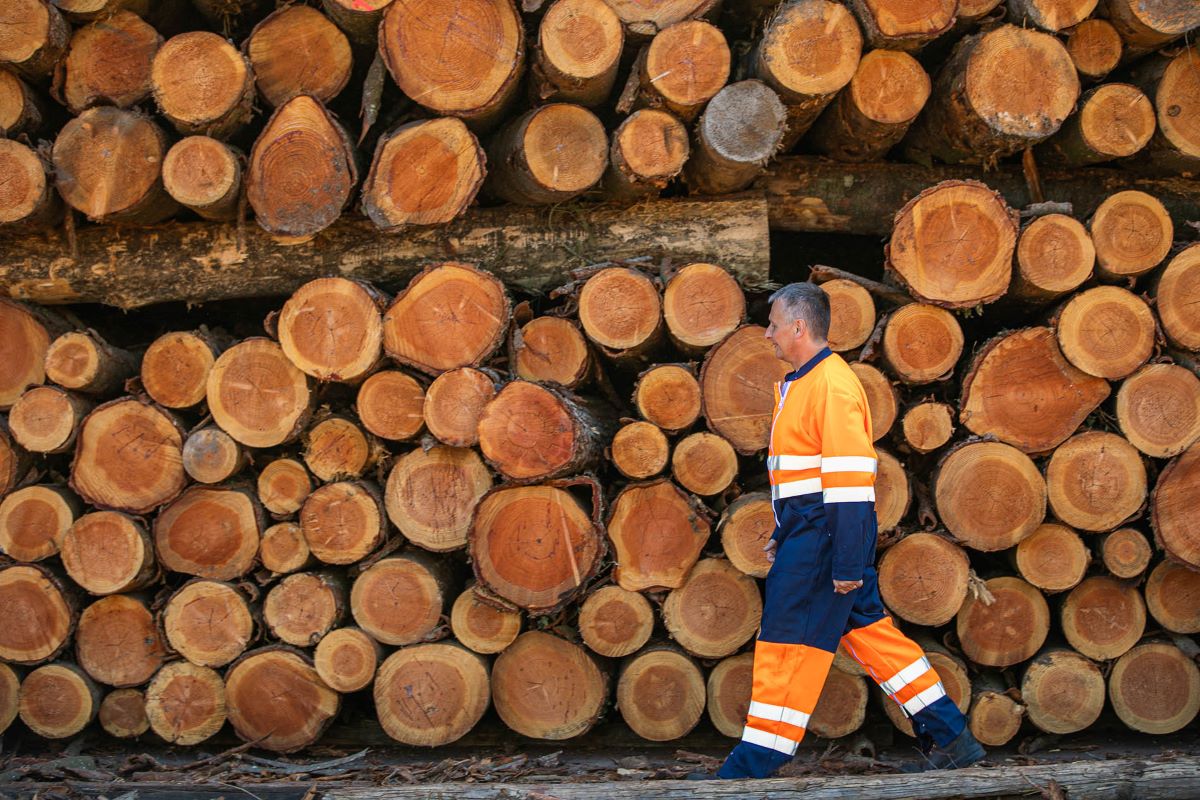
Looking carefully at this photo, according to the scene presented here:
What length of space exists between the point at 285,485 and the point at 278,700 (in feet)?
3.28

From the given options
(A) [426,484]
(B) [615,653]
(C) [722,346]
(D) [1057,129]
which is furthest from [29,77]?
(D) [1057,129]

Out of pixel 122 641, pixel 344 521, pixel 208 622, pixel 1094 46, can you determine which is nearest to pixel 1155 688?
pixel 1094 46

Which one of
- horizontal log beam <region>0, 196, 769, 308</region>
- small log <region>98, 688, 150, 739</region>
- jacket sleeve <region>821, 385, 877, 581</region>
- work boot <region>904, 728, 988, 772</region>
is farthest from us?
small log <region>98, 688, 150, 739</region>

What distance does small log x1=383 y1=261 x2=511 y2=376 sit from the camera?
425 centimetres

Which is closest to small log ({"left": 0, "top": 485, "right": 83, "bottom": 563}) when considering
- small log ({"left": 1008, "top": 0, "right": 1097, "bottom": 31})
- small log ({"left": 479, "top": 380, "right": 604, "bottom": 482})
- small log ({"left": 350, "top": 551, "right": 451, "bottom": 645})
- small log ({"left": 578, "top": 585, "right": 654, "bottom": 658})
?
small log ({"left": 350, "top": 551, "right": 451, "bottom": 645})

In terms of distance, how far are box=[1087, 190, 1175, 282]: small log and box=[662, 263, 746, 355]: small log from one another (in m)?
1.56

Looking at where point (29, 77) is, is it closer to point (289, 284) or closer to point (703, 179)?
point (289, 284)

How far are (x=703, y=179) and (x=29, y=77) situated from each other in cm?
311

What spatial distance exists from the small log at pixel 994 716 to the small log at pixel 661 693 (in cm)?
121

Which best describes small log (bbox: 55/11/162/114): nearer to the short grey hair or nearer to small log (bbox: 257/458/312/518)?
small log (bbox: 257/458/312/518)

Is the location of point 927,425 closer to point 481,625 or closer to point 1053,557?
point 1053,557

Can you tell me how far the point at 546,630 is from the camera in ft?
Answer: 14.5

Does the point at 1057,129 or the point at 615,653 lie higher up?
the point at 1057,129

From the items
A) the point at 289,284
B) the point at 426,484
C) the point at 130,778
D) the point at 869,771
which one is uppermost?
the point at 289,284
